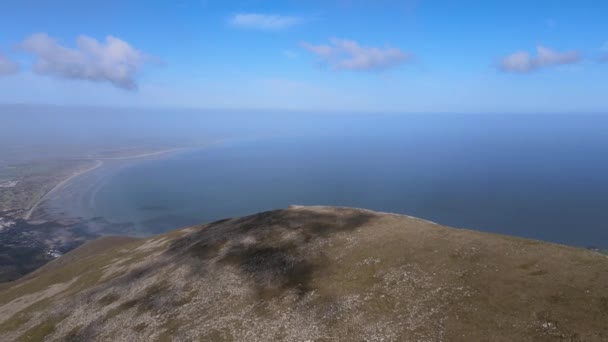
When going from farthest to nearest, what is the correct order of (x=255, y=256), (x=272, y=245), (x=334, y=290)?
1. (x=272, y=245)
2. (x=255, y=256)
3. (x=334, y=290)

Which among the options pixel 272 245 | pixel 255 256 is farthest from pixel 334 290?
pixel 272 245

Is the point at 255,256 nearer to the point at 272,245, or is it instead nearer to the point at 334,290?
the point at 272,245

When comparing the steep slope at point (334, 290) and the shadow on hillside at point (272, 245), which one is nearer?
the steep slope at point (334, 290)

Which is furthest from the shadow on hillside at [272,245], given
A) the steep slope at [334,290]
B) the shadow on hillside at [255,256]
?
the steep slope at [334,290]

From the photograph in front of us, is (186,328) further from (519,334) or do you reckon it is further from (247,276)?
(519,334)

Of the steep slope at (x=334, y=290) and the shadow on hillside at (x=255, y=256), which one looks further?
the shadow on hillside at (x=255, y=256)

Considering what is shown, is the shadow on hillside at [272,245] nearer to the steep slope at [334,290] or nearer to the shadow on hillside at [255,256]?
the shadow on hillside at [255,256]

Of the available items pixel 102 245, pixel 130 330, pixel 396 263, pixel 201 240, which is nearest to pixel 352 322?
pixel 396 263

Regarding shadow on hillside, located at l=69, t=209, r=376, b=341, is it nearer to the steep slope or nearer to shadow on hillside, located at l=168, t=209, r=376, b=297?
shadow on hillside, located at l=168, t=209, r=376, b=297
